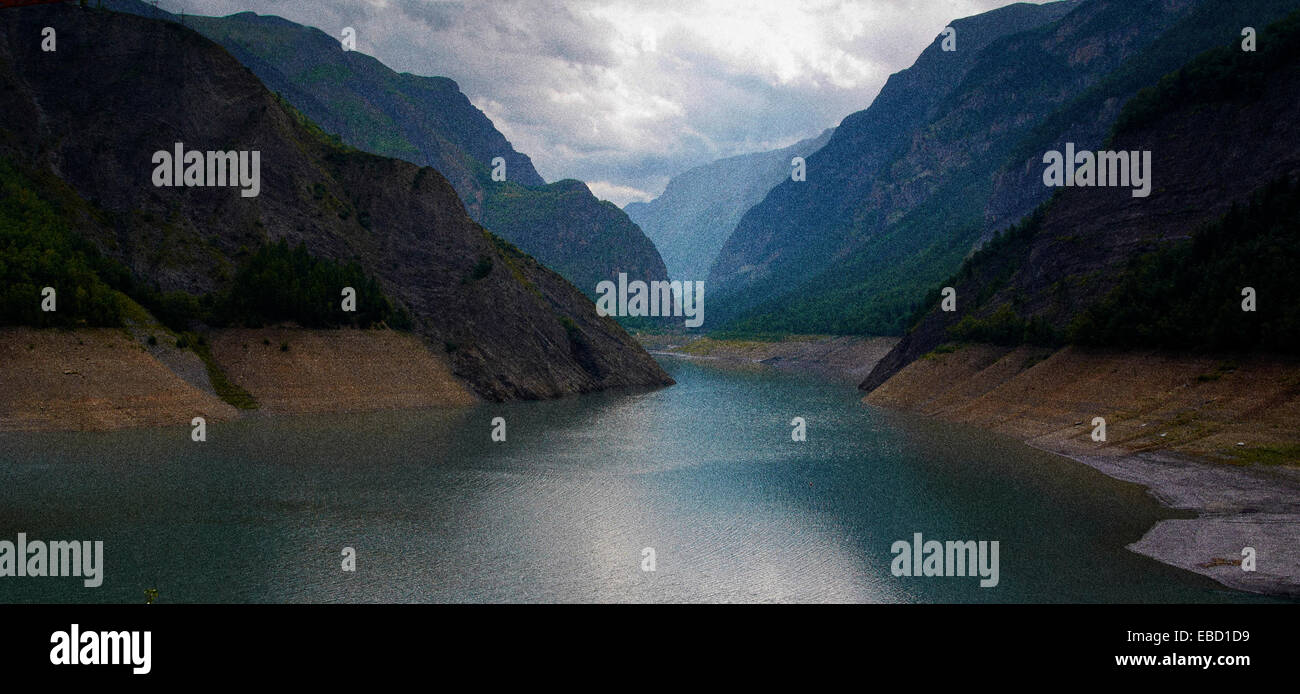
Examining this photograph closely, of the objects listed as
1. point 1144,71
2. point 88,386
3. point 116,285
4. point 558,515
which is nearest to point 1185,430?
point 558,515

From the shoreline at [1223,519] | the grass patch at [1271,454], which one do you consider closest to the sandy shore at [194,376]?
the shoreline at [1223,519]

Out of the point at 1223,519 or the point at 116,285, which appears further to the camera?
the point at 116,285

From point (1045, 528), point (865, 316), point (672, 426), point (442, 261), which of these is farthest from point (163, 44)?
point (865, 316)

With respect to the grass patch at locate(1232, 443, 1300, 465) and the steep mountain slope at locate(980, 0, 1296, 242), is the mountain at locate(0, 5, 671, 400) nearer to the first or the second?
the grass patch at locate(1232, 443, 1300, 465)

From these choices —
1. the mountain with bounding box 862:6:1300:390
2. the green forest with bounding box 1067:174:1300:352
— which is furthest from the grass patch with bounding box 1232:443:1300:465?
the mountain with bounding box 862:6:1300:390

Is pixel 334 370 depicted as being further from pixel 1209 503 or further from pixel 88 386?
pixel 1209 503
